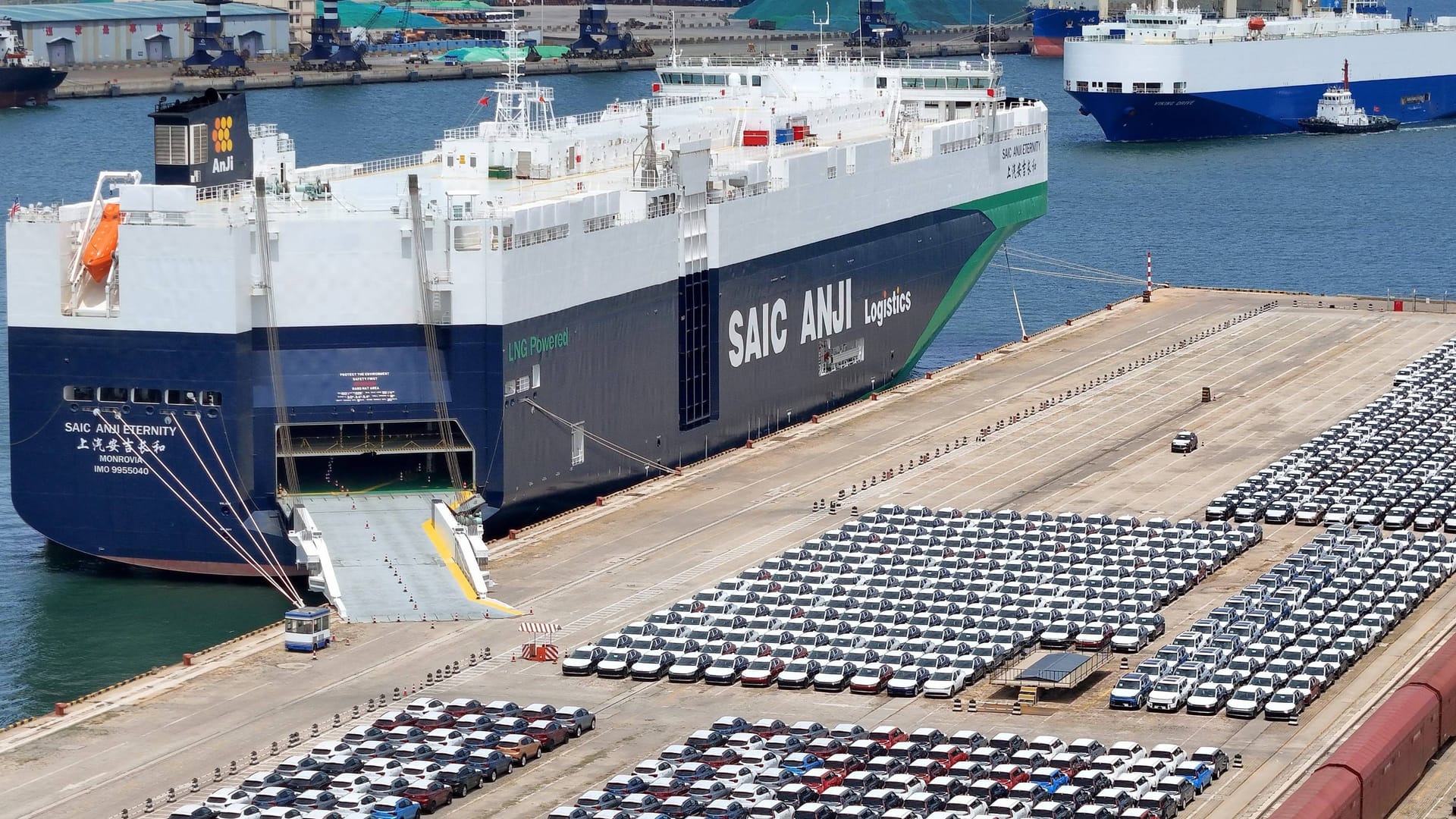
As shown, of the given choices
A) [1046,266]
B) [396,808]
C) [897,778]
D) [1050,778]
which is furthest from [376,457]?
[1046,266]

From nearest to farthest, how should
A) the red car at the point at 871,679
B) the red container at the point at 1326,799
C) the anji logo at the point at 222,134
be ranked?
the red container at the point at 1326,799 < the red car at the point at 871,679 < the anji logo at the point at 222,134

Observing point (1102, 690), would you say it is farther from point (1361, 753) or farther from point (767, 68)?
point (767, 68)

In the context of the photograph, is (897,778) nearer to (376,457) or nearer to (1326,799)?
(1326,799)

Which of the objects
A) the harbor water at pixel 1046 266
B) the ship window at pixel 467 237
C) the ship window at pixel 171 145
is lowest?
the harbor water at pixel 1046 266

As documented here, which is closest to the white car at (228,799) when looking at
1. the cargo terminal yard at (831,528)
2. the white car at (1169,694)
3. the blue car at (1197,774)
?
the cargo terminal yard at (831,528)

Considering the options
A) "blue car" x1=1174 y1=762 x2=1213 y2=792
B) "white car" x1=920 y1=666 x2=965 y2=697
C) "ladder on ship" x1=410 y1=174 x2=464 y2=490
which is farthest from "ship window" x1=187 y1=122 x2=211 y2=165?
"blue car" x1=1174 y1=762 x2=1213 y2=792

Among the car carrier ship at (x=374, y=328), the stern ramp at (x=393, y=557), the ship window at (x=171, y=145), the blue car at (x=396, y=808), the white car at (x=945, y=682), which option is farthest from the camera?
the ship window at (x=171, y=145)

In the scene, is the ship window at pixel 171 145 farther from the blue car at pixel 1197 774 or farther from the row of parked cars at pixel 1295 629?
the blue car at pixel 1197 774

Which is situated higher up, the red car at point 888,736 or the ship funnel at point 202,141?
the ship funnel at point 202,141

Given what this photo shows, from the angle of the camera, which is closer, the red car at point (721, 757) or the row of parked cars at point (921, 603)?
the red car at point (721, 757)
